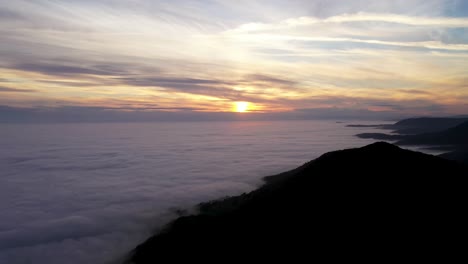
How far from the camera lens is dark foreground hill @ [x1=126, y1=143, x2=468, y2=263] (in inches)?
993

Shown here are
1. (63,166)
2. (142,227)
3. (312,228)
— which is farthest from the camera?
(63,166)

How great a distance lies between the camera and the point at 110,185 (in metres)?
85.1

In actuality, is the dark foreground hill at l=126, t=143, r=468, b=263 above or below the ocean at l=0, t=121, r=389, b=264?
above

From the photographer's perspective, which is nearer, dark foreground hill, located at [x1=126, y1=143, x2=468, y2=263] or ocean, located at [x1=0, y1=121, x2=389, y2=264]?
dark foreground hill, located at [x1=126, y1=143, x2=468, y2=263]

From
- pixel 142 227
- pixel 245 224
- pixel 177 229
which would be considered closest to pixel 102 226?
pixel 142 227

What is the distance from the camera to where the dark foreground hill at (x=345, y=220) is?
25.2 metres

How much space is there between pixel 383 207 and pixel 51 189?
83.5 metres

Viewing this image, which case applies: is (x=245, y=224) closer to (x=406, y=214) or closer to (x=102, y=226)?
(x=406, y=214)

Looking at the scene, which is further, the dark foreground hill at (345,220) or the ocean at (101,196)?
the ocean at (101,196)

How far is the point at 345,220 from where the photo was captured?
93.5 feet

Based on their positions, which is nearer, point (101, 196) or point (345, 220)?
point (345, 220)

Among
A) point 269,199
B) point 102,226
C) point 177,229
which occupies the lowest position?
point 102,226

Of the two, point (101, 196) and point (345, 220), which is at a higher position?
point (345, 220)

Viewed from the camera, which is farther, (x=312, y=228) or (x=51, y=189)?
(x=51, y=189)
